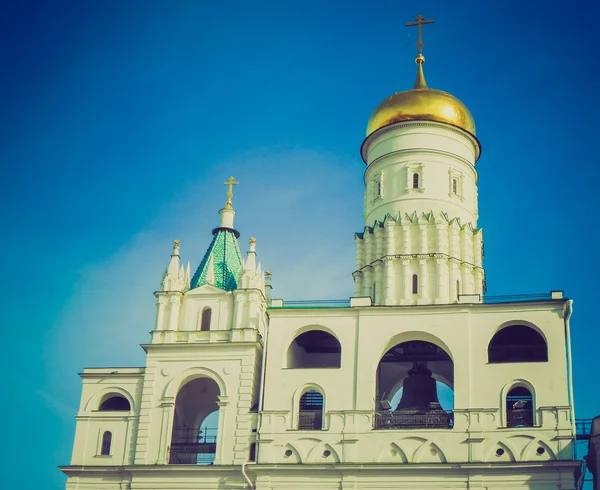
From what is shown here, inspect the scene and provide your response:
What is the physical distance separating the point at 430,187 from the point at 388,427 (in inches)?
431

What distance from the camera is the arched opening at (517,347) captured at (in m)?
44.2

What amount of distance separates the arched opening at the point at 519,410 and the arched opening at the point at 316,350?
7.06m

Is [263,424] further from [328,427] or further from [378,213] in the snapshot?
[378,213]

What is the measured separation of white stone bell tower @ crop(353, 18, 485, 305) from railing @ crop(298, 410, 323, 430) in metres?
5.55

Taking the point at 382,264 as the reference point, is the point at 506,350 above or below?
below

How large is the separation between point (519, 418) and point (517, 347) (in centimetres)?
466

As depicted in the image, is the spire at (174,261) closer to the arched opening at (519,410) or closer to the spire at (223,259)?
the spire at (223,259)

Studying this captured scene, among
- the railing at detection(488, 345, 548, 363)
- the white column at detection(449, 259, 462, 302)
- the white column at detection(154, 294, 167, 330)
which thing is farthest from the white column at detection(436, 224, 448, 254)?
the white column at detection(154, 294, 167, 330)

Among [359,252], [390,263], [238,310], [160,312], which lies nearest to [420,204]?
[390,263]

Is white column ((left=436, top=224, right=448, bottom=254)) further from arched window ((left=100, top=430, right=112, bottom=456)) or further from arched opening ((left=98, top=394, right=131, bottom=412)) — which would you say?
arched window ((left=100, top=430, right=112, bottom=456))

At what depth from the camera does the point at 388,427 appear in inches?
1625

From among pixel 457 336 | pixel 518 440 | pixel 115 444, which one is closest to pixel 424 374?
pixel 457 336

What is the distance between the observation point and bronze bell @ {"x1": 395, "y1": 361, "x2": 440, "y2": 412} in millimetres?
42281

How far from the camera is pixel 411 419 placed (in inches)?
1628
